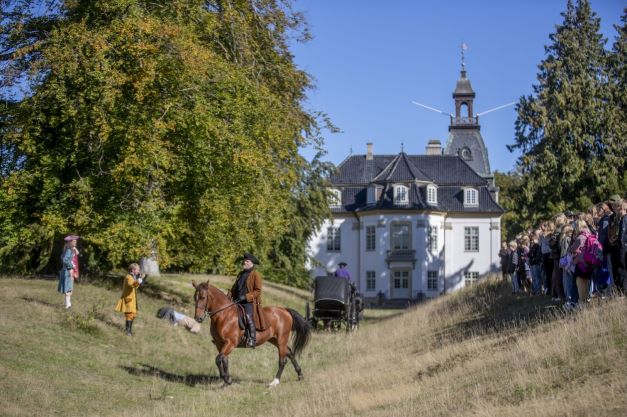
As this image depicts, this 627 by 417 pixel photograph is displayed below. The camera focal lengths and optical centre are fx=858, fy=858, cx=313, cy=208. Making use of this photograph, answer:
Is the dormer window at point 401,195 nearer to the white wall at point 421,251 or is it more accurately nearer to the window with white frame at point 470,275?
the white wall at point 421,251

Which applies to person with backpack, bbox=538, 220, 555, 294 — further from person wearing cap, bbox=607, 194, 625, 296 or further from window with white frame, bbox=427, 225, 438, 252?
window with white frame, bbox=427, 225, 438, 252

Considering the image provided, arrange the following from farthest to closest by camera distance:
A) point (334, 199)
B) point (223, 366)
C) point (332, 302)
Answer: point (334, 199), point (332, 302), point (223, 366)

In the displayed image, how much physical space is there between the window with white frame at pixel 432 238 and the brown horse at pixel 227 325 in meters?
51.3

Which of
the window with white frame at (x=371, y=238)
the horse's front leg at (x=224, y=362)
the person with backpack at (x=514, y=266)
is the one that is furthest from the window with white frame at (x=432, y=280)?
the horse's front leg at (x=224, y=362)

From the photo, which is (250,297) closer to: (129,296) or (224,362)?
(224,362)

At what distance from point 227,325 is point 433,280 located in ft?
174

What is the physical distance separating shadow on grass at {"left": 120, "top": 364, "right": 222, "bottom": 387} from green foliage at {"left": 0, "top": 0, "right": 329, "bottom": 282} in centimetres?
615

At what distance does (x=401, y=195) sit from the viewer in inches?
2719

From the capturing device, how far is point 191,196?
88.1ft

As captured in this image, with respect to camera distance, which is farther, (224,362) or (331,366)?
(331,366)

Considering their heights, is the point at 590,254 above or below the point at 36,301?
above

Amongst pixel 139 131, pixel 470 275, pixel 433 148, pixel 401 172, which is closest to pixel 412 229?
pixel 401 172

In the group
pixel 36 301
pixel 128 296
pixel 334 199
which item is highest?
pixel 334 199

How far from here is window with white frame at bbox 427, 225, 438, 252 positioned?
68688 millimetres
